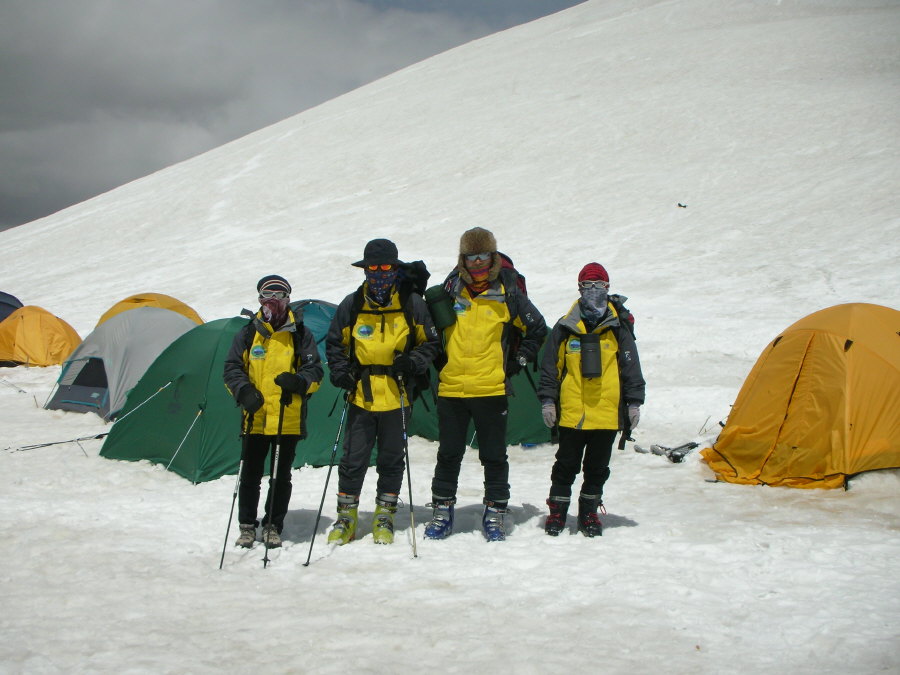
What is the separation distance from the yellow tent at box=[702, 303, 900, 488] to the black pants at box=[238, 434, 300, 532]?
16.4 ft

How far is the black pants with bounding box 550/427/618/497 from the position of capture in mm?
5898

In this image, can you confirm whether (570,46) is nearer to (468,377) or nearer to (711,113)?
(711,113)

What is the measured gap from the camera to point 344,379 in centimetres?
557

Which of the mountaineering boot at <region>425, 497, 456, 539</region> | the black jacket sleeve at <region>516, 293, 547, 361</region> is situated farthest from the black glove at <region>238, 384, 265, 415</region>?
the black jacket sleeve at <region>516, 293, 547, 361</region>

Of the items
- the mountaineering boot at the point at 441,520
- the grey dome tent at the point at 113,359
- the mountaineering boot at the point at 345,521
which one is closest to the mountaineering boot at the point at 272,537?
the mountaineering boot at the point at 345,521

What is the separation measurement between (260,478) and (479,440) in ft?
5.95

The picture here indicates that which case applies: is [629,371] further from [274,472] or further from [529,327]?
[274,472]

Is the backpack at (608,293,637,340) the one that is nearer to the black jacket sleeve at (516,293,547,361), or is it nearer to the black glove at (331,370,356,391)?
the black jacket sleeve at (516,293,547,361)

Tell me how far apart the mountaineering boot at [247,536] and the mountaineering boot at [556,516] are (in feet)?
7.99

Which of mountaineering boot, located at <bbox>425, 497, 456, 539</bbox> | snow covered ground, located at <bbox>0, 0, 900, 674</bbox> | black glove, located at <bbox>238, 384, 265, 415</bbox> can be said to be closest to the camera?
snow covered ground, located at <bbox>0, 0, 900, 674</bbox>

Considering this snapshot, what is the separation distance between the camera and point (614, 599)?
451 centimetres

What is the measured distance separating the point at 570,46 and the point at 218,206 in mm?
35176

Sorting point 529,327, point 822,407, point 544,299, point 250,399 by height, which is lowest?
point 822,407

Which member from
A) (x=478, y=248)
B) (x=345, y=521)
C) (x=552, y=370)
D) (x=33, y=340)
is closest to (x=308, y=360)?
(x=345, y=521)
